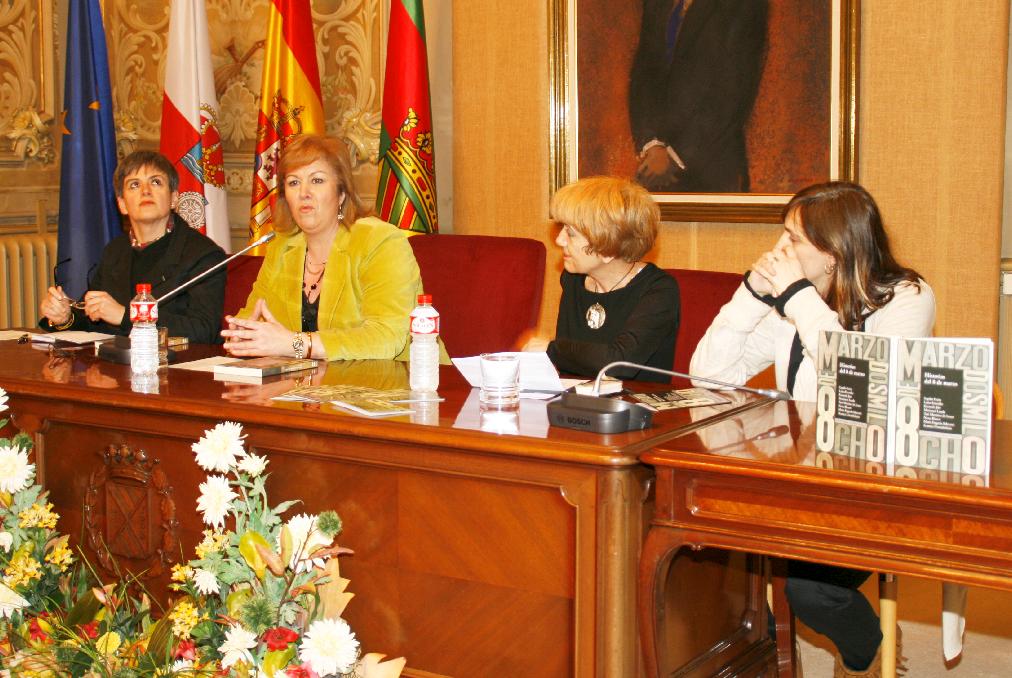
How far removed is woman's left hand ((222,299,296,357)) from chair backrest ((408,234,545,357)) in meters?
0.60

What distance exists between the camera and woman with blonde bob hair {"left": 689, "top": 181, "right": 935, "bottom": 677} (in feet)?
8.07

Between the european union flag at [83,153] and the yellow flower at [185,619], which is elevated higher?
the european union flag at [83,153]

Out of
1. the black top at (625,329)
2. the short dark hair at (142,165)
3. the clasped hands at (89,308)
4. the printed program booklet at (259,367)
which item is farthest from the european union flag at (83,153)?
the black top at (625,329)

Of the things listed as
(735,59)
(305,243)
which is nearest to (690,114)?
(735,59)

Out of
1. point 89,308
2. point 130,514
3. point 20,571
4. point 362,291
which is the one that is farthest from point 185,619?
point 89,308

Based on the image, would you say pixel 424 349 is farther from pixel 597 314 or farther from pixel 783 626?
pixel 783 626

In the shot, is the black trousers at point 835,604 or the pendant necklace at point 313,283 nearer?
the black trousers at point 835,604

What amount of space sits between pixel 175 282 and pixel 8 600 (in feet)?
4.66

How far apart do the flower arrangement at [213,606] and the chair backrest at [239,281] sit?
136 cm

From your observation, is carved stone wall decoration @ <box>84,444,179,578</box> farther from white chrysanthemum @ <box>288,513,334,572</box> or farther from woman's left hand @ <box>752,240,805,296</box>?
woman's left hand @ <box>752,240,805,296</box>

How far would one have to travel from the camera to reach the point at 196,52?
4.88 m

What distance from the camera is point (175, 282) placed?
348 centimetres

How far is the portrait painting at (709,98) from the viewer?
12.8 feet

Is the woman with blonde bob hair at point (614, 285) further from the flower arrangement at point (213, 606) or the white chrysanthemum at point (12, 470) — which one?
the white chrysanthemum at point (12, 470)
